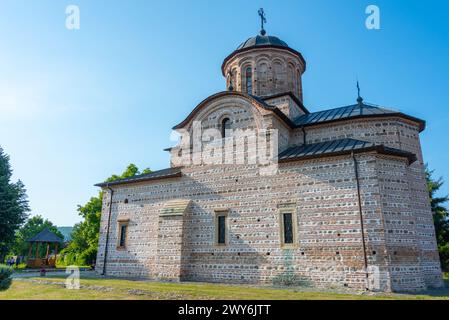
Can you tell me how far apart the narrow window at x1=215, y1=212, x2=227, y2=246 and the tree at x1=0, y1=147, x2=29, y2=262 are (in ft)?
46.2

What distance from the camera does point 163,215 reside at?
45.1 feet

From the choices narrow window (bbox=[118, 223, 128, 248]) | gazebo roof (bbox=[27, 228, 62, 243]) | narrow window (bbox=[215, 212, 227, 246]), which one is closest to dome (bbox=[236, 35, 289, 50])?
narrow window (bbox=[215, 212, 227, 246])

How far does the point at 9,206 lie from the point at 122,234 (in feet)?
29.4

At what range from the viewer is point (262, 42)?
18094 mm

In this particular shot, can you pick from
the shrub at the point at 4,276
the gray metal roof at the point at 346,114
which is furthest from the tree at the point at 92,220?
the shrub at the point at 4,276

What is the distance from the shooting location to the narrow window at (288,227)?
454 inches

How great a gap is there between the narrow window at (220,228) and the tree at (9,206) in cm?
1407

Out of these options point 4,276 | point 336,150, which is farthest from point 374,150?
point 4,276

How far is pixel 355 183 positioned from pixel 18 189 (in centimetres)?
2048

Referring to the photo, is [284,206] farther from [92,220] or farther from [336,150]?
[92,220]

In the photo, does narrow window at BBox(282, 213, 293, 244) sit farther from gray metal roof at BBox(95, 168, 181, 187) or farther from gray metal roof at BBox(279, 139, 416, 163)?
gray metal roof at BBox(95, 168, 181, 187)

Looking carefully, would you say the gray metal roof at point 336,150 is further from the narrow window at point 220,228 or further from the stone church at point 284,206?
the narrow window at point 220,228

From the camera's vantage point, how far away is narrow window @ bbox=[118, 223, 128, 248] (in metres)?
15.2
